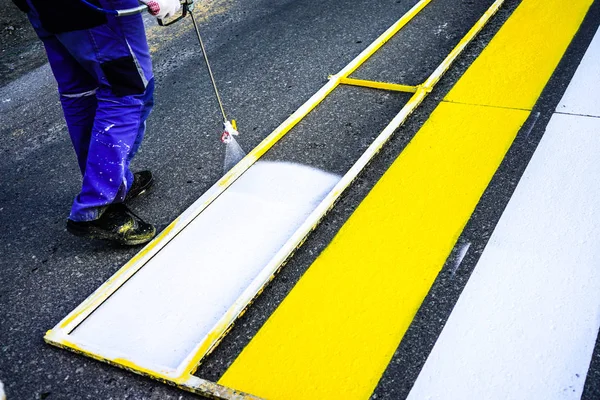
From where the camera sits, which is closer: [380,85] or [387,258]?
[387,258]

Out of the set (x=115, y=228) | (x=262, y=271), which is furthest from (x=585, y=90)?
(x=115, y=228)

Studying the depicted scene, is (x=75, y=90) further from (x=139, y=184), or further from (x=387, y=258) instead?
(x=387, y=258)

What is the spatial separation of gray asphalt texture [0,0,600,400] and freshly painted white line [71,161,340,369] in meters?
0.11

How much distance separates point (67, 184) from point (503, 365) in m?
2.61

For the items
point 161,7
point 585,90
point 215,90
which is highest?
point 161,7

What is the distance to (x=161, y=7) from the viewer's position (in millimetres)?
2635

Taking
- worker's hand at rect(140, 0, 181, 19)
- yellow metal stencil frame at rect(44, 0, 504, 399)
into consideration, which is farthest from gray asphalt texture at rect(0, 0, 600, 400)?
worker's hand at rect(140, 0, 181, 19)

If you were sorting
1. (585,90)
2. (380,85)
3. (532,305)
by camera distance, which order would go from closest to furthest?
(532,305) → (585,90) → (380,85)

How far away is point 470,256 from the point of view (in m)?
2.54

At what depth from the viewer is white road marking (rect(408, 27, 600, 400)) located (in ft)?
6.70

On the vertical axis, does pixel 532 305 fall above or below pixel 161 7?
below

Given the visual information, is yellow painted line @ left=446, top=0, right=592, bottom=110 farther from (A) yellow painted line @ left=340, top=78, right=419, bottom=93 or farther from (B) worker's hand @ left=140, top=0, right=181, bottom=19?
(B) worker's hand @ left=140, top=0, right=181, bottom=19

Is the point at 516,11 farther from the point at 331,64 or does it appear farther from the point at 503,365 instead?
the point at 503,365

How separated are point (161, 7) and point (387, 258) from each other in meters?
1.45
